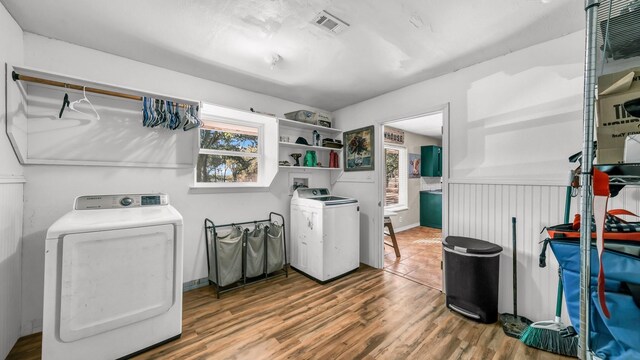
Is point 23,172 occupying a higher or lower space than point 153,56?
lower

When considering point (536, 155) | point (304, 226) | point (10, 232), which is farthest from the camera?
point (304, 226)

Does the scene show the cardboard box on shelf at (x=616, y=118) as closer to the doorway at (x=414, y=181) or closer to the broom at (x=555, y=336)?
the broom at (x=555, y=336)

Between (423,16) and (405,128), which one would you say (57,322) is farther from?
(405,128)

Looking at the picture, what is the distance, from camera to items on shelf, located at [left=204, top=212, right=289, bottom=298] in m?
2.64

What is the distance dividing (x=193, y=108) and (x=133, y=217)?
1203 millimetres

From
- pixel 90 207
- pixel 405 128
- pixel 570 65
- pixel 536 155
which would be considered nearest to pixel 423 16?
pixel 570 65

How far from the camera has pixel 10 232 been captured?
67.2 inches

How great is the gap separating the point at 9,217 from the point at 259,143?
2.23 metres

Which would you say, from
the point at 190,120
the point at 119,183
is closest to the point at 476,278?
the point at 190,120

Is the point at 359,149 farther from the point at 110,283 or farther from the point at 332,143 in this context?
the point at 110,283

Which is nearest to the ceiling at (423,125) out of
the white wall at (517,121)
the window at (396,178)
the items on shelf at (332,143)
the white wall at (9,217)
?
the window at (396,178)

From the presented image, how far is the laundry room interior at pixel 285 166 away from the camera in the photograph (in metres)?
1.46

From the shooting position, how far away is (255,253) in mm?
2877

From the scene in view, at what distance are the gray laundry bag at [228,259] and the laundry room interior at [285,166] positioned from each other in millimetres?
27
